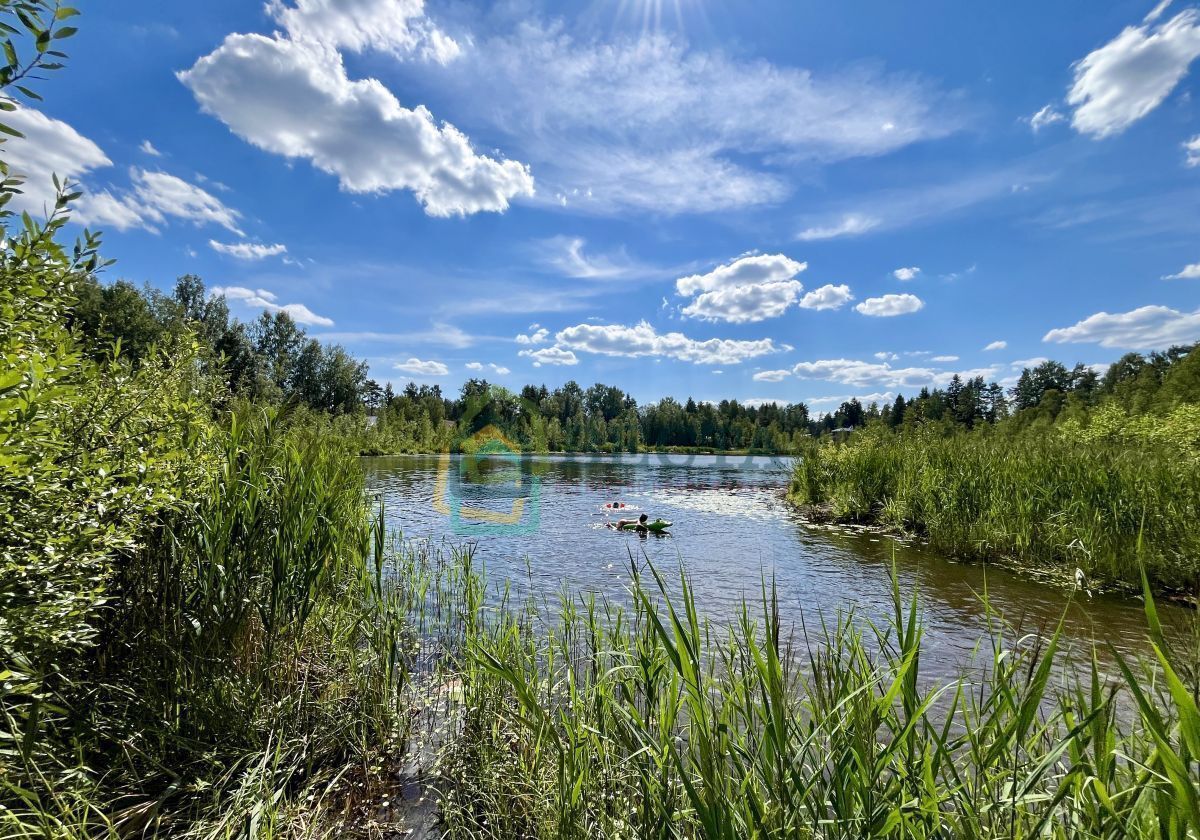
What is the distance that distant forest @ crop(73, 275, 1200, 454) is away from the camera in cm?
3891

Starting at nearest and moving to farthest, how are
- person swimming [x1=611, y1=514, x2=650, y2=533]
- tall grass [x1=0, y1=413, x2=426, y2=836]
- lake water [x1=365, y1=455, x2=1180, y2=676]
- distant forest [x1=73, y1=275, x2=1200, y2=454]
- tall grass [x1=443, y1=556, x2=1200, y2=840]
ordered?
tall grass [x1=443, y1=556, x2=1200, y2=840] → tall grass [x1=0, y1=413, x2=426, y2=836] → lake water [x1=365, y1=455, x2=1180, y2=676] → person swimming [x1=611, y1=514, x2=650, y2=533] → distant forest [x1=73, y1=275, x2=1200, y2=454]

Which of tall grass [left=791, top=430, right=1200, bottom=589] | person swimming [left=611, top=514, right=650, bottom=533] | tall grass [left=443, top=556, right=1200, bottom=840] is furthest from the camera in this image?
person swimming [left=611, top=514, right=650, bottom=533]

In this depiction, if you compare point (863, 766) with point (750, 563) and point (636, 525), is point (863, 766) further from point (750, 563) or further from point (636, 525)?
point (636, 525)

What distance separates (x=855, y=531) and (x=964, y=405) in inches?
3869

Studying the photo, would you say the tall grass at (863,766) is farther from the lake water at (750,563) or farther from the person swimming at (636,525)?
the person swimming at (636,525)

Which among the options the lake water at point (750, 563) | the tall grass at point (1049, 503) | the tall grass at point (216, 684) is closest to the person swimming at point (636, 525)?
the lake water at point (750, 563)

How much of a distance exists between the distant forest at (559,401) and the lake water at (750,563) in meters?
5.79

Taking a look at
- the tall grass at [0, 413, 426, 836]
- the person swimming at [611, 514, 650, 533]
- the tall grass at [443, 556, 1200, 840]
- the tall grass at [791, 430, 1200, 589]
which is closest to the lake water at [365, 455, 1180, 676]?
the person swimming at [611, 514, 650, 533]

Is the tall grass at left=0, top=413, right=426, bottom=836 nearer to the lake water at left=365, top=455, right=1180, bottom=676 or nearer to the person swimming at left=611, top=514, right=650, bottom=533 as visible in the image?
the lake water at left=365, top=455, right=1180, bottom=676

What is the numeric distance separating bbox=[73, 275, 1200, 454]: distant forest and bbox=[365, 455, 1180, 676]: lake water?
19.0 ft

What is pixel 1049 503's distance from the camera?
11.2 m

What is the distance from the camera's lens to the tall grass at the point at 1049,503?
9.16 meters

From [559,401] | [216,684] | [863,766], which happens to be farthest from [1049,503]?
[559,401]

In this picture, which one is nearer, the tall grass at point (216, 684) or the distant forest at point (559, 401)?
the tall grass at point (216, 684)
